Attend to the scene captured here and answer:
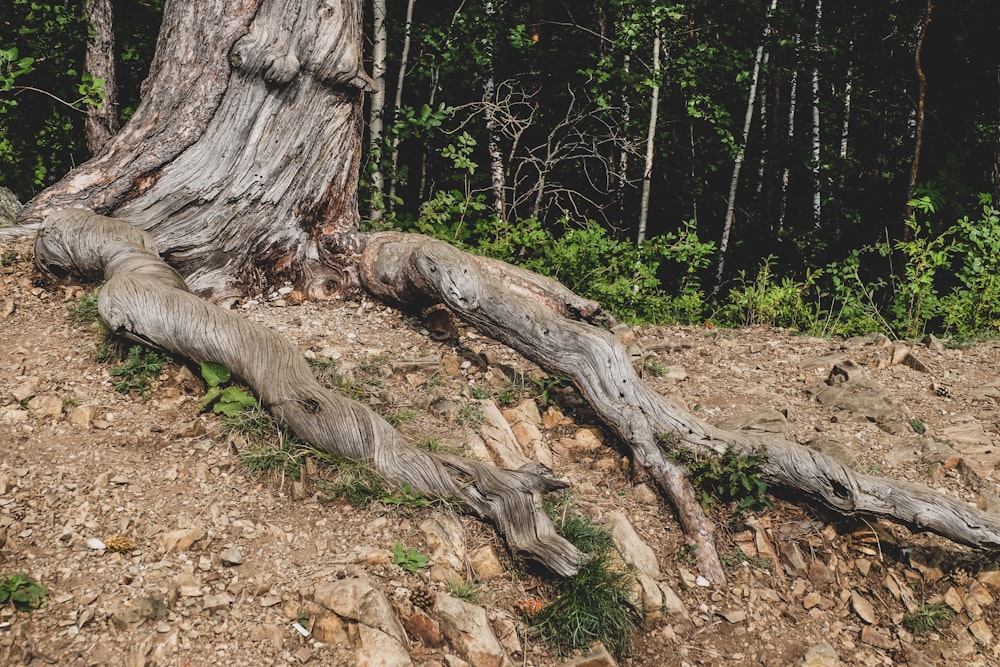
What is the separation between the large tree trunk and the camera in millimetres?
4066

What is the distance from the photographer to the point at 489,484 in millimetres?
3711

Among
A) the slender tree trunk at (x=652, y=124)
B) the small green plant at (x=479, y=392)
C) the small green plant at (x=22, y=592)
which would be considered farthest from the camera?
the slender tree trunk at (x=652, y=124)

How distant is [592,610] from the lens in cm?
338

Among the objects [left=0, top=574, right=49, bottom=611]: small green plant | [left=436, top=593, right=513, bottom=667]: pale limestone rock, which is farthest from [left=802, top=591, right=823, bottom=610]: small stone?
[left=0, top=574, right=49, bottom=611]: small green plant

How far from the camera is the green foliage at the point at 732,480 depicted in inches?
168

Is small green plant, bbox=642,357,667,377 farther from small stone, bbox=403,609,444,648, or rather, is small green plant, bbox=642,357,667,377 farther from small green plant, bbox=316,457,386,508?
small stone, bbox=403,609,444,648

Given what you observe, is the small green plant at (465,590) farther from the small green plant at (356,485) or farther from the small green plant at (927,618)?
the small green plant at (927,618)

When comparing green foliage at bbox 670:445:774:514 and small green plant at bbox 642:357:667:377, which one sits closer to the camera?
green foliage at bbox 670:445:774:514

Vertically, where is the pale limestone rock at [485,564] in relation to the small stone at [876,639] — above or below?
above

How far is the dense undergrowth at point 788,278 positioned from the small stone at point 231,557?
16.8 ft

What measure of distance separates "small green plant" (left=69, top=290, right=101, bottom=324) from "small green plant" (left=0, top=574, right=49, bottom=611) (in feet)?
6.54

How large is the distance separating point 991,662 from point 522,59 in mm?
9819

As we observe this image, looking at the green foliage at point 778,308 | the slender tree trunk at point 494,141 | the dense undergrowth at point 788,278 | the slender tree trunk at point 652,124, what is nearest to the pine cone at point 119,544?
the dense undergrowth at point 788,278

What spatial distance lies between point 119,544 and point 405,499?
1.19 m
